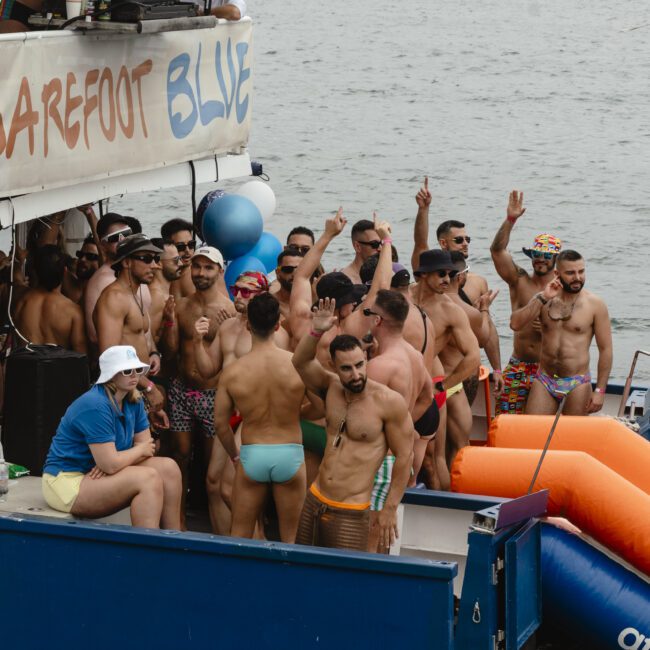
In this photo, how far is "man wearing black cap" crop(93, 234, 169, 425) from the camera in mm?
8484

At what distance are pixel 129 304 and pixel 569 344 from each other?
13.3ft

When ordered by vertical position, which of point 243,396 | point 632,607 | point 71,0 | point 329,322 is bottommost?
point 632,607

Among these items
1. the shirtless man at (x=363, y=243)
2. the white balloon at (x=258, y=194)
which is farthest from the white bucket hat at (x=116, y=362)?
the white balloon at (x=258, y=194)

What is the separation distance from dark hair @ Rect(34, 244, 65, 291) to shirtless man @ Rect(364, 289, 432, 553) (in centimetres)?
237

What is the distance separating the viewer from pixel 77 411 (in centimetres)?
702

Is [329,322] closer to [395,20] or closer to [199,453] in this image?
[199,453]

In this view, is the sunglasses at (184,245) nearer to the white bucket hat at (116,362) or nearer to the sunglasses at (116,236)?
the sunglasses at (116,236)

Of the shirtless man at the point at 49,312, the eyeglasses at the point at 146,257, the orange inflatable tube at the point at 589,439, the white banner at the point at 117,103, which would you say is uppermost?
the white banner at the point at 117,103

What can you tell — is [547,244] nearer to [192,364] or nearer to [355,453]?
[192,364]

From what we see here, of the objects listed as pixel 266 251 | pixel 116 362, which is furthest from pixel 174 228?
pixel 116 362

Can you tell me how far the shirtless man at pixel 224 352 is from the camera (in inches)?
334

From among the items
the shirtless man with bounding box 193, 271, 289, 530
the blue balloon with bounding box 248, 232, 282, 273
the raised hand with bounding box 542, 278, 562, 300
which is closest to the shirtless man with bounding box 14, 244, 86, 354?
the shirtless man with bounding box 193, 271, 289, 530

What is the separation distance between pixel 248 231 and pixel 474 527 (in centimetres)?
578

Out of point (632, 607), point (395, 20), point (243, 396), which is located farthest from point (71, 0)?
point (395, 20)
